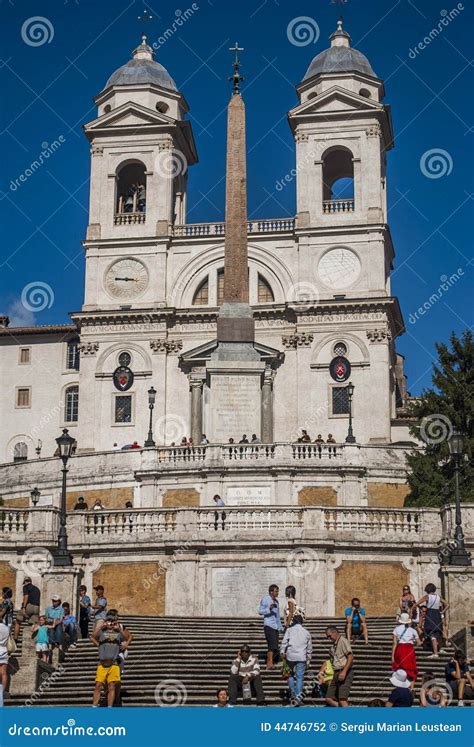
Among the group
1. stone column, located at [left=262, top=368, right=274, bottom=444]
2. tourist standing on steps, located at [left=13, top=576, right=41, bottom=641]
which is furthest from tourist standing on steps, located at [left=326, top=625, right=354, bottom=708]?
stone column, located at [left=262, top=368, right=274, bottom=444]

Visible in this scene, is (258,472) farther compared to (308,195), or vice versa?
(308,195)

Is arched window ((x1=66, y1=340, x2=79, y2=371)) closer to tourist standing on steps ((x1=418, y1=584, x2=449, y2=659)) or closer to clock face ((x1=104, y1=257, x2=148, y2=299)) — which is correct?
clock face ((x1=104, y1=257, x2=148, y2=299))

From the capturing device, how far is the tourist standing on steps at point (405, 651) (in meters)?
22.7

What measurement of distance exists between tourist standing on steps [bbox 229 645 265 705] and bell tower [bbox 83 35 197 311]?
48.6 meters

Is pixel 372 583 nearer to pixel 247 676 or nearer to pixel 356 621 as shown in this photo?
pixel 356 621

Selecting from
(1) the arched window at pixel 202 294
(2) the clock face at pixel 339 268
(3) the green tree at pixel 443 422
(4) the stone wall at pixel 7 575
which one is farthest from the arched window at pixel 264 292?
(4) the stone wall at pixel 7 575

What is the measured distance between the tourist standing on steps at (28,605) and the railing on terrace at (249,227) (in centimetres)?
4091

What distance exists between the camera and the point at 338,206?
7106cm

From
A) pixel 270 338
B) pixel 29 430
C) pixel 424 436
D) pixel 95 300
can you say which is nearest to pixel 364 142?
pixel 270 338

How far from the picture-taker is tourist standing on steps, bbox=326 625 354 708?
22500 mm

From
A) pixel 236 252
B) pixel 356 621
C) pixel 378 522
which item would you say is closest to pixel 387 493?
pixel 236 252

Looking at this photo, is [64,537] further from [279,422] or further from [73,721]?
[279,422]

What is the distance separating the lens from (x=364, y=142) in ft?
235

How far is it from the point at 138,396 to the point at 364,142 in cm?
1740
